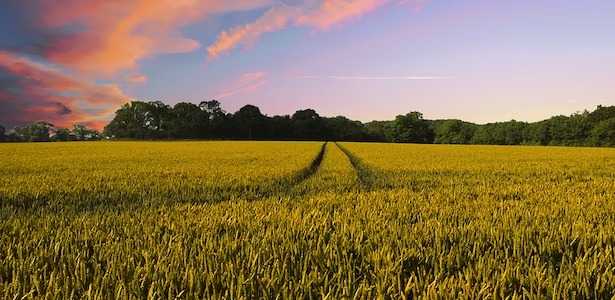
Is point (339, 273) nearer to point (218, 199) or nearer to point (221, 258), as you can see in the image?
point (221, 258)

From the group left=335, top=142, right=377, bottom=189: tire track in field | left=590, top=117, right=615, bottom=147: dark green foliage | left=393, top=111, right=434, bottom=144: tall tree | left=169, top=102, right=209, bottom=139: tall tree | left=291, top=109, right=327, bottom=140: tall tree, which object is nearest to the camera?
left=335, top=142, right=377, bottom=189: tire track in field

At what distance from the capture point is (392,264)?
250 cm

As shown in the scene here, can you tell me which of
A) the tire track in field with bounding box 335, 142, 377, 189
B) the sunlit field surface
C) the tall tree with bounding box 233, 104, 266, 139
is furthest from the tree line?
the sunlit field surface

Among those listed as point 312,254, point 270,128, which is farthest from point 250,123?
point 312,254

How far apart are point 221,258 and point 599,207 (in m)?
5.67

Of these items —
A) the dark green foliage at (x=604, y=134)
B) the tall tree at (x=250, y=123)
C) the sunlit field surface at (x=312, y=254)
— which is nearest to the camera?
the sunlit field surface at (x=312, y=254)

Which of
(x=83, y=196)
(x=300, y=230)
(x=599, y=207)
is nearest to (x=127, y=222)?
(x=300, y=230)

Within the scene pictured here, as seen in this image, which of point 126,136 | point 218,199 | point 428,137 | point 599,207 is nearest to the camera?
point 599,207

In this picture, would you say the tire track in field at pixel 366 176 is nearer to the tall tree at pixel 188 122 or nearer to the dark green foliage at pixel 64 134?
the tall tree at pixel 188 122

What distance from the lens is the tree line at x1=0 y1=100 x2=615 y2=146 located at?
12281cm

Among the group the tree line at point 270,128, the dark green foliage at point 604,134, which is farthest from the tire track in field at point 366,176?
the dark green foliage at point 604,134

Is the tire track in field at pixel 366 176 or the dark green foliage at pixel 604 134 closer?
the tire track in field at pixel 366 176

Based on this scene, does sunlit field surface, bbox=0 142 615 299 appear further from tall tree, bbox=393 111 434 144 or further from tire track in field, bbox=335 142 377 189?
tall tree, bbox=393 111 434 144

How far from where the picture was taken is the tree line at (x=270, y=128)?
122812mm
